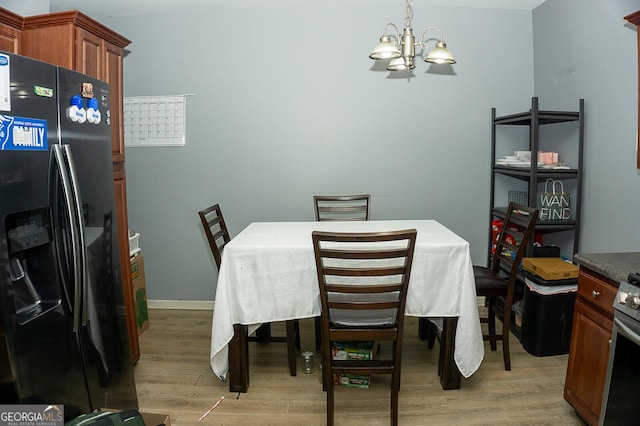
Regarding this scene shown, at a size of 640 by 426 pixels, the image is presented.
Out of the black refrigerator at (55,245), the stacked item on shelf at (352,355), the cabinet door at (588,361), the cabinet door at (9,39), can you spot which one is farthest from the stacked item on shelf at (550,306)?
the cabinet door at (9,39)

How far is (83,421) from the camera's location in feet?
4.45

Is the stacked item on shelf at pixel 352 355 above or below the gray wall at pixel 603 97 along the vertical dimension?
below

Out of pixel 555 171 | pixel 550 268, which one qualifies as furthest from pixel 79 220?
pixel 555 171

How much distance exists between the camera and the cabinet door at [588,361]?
183 centimetres

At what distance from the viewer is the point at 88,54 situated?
2377 mm

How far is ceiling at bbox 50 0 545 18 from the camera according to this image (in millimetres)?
3248

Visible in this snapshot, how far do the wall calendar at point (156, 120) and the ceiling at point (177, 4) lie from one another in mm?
675

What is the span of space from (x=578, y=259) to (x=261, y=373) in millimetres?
1863

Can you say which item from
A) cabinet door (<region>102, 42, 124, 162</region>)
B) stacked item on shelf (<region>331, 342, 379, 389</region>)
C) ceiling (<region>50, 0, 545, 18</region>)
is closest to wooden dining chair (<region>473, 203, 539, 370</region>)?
stacked item on shelf (<region>331, 342, 379, 389</region>)

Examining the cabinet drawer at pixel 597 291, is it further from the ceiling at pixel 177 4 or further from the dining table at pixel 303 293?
the ceiling at pixel 177 4

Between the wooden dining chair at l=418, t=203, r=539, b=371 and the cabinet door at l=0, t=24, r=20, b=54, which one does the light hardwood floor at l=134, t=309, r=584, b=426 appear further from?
the cabinet door at l=0, t=24, r=20, b=54

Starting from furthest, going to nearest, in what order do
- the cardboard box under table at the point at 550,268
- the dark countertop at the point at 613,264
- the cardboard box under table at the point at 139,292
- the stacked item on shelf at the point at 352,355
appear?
the cardboard box under table at the point at 139,292 < the cardboard box under table at the point at 550,268 < the stacked item on shelf at the point at 352,355 < the dark countertop at the point at 613,264

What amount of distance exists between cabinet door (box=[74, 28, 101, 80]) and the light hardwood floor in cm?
181

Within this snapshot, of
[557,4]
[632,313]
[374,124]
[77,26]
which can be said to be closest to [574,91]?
[557,4]
